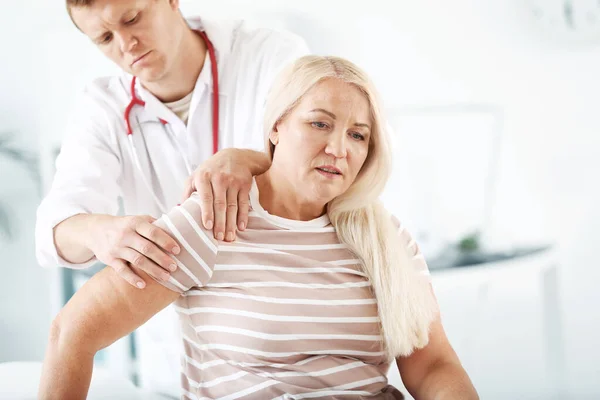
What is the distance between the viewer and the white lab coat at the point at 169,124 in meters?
1.81

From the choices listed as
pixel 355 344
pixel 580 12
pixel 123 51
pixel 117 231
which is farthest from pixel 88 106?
pixel 580 12

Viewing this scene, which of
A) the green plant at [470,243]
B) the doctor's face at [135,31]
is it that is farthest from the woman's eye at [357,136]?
the green plant at [470,243]

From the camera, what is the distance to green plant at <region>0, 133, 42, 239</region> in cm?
265

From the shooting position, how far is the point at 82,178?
5.58 ft

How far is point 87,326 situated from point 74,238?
283mm

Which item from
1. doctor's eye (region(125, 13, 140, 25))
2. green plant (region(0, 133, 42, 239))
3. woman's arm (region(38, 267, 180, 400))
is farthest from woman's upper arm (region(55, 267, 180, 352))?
green plant (region(0, 133, 42, 239))

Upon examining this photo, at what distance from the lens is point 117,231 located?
1.38m

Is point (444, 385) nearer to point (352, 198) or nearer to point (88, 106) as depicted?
point (352, 198)

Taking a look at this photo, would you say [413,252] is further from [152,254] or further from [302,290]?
[152,254]

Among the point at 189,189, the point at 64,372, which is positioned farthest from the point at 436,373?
the point at 64,372

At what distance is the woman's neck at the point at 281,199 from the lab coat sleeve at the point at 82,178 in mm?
428

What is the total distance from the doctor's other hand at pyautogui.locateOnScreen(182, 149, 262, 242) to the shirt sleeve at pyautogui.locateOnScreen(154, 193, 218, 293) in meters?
0.02

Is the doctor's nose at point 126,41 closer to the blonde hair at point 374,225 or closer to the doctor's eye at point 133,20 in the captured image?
the doctor's eye at point 133,20

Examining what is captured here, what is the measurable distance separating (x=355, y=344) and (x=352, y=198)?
0.33 metres
